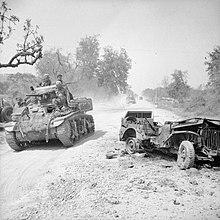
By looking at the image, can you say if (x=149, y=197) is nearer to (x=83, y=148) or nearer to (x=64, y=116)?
(x=83, y=148)

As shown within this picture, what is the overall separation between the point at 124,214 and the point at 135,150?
11.6 ft

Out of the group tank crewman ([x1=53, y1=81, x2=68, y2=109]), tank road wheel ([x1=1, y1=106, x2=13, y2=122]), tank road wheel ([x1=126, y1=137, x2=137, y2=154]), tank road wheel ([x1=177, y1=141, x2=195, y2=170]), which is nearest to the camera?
tank road wheel ([x1=177, y1=141, x2=195, y2=170])

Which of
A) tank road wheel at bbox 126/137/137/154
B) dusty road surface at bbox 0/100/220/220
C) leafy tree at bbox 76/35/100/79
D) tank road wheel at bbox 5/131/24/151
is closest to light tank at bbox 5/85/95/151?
tank road wheel at bbox 5/131/24/151

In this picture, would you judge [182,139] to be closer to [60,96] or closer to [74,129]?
[74,129]

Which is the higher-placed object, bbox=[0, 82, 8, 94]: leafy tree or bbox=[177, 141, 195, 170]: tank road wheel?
bbox=[0, 82, 8, 94]: leafy tree

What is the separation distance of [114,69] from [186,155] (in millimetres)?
32655

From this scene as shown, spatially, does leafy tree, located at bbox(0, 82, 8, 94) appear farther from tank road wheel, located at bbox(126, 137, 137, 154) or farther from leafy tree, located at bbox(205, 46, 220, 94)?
tank road wheel, located at bbox(126, 137, 137, 154)

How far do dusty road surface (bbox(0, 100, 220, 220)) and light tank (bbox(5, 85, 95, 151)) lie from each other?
1347 mm

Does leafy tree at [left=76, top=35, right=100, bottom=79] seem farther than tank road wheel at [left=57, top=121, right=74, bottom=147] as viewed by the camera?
Yes

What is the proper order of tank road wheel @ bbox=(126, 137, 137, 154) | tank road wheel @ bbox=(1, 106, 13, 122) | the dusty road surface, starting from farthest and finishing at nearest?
tank road wheel @ bbox=(1, 106, 13, 122) → tank road wheel @ bbox=(126, 137, 137, 154) → the dusty road surface

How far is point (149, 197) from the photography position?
441cm

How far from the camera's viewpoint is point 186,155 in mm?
5785

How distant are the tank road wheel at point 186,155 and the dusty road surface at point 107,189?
0.16 meters

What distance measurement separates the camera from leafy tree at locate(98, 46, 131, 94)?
36734 mm
